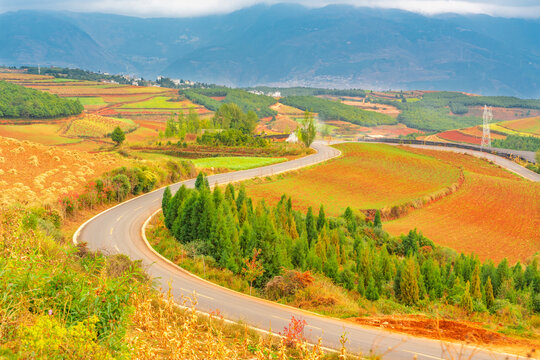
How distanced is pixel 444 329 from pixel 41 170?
38213 millimetres

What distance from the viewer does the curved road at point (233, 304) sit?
1484 cm

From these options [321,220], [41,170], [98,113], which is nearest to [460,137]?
[98,113]

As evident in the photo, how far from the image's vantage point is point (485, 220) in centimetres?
5116

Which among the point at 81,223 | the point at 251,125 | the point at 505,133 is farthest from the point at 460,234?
the point at 505,133

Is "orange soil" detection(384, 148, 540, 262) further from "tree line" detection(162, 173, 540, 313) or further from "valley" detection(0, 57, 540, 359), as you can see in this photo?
"tree line" detection(162, 173, 540, 313)

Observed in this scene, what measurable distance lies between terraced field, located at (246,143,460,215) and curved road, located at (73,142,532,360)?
1849cm

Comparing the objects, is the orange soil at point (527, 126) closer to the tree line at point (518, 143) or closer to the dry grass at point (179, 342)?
the tree line at point (518, 143)

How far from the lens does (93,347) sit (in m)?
7.06

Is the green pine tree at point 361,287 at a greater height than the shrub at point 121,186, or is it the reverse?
the shrub at point 121,186

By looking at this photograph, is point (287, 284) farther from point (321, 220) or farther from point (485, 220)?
point (485, 220)

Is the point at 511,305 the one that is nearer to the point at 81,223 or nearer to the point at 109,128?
the point at 81,223

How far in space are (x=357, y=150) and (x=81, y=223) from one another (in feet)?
241

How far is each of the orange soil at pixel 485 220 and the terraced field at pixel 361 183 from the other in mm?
3927

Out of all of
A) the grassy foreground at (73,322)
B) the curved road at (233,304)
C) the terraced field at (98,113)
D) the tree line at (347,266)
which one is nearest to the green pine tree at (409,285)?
the tree line at (347,266)
